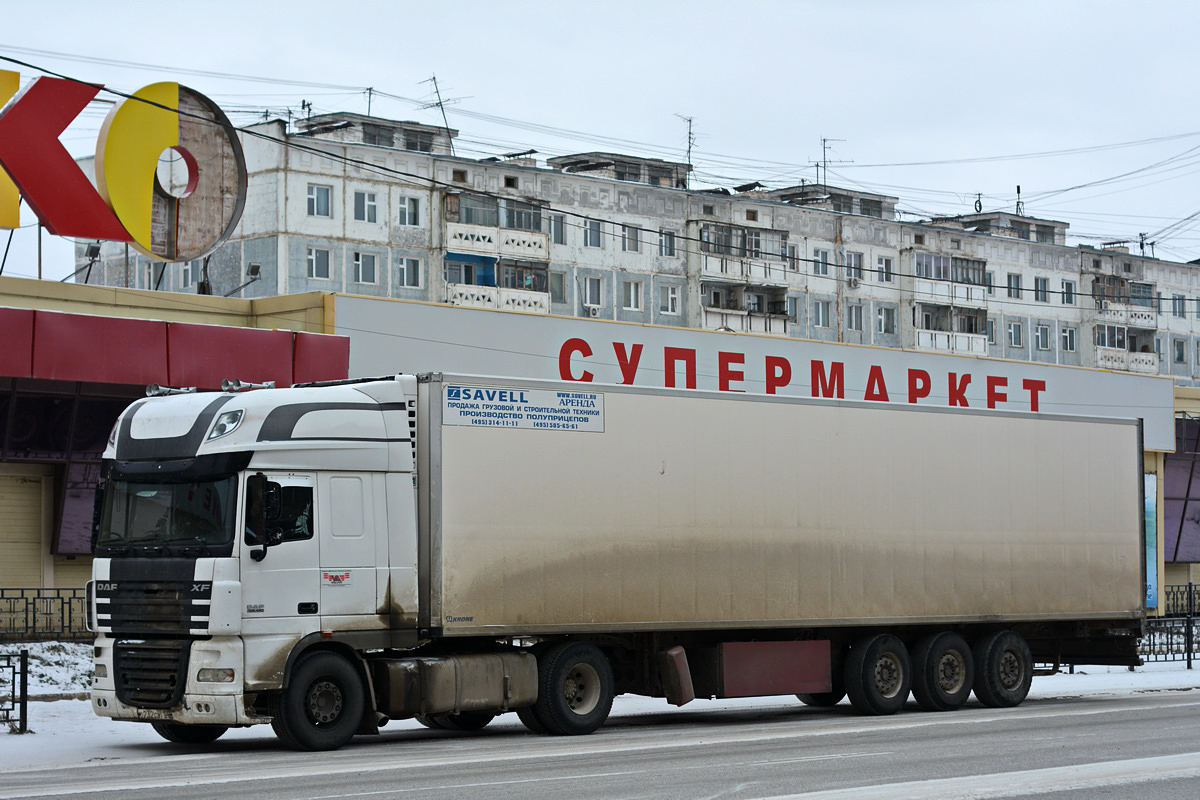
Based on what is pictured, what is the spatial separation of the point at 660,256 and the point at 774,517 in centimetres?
5273

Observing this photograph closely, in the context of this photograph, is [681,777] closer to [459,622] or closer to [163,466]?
[459,622]

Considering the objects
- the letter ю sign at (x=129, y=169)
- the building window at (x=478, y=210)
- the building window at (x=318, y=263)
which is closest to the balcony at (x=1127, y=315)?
the building window at (x=478, y=210)

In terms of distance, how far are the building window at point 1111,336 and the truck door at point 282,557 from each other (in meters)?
78.7

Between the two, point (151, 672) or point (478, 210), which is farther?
point (478, 210)

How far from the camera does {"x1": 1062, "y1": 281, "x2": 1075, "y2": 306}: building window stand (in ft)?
293

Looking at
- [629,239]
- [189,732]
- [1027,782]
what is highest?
[629,239]

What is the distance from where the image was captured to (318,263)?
6238 cm

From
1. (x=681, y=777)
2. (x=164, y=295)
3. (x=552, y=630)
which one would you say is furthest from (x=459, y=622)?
(x=164, y=295)

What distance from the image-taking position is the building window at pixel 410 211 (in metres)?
65.4

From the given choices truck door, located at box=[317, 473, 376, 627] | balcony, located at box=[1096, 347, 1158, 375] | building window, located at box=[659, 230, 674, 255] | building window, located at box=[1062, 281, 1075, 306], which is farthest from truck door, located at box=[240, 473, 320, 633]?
building window, located at box=[1062, 281, 1075, 306]

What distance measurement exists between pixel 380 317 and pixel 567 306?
128 ft

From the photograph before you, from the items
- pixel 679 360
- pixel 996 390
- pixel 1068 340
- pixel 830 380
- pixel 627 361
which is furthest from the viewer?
pixel 1068 340

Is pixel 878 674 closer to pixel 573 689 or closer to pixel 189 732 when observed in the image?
pixel 573 689

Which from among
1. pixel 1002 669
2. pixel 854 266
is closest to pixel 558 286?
pixel 854 266
